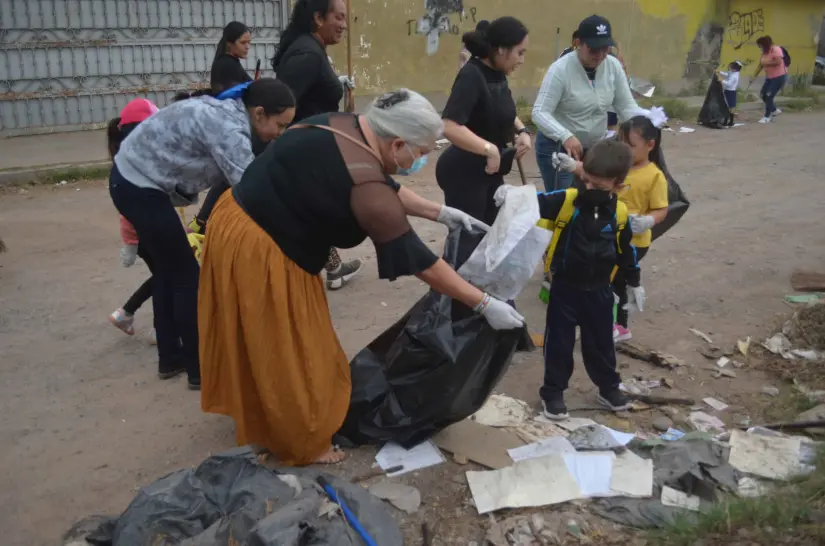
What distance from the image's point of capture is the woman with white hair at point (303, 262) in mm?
2744

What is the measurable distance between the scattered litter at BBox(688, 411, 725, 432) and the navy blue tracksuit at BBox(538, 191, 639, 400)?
42cm

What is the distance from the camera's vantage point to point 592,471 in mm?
3121

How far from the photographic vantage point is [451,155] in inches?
165

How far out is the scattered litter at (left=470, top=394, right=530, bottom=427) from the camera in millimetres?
3623

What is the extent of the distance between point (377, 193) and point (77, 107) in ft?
28.5

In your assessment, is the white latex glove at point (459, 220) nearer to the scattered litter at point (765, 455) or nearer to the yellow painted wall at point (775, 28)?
the scattered litter at point (765, 455)

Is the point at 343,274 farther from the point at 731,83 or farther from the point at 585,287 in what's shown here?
the point at 731,83

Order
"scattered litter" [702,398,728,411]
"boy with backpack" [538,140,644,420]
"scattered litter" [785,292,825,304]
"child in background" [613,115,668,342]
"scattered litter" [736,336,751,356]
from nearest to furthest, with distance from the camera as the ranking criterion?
"boy with backpack" [538,140,644,420] → "scattered litter" [702,398,728,411] → "child in background" [613,115,668,342] → "scattered litter" [736,336,751,356] → "scattered litter" [785,292,825,304]

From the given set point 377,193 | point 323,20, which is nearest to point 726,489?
point 377,193

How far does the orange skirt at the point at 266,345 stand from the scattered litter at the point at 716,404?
76.7 inches

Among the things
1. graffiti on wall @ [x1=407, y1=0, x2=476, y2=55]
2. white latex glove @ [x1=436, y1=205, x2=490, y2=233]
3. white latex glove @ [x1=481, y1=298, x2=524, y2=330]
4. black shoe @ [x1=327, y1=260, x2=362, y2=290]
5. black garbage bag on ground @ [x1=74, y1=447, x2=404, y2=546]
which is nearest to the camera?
black garbage bag on ground @ [x1=74, y1=447, x2=404, y2=546]

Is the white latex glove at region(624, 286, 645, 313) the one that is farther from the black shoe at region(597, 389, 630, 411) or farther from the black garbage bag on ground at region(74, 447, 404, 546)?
the black garbage bag on ground at region(74, 447, 404, 546)

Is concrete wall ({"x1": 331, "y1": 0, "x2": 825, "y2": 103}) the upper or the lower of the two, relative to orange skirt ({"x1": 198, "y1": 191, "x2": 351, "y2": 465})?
upper

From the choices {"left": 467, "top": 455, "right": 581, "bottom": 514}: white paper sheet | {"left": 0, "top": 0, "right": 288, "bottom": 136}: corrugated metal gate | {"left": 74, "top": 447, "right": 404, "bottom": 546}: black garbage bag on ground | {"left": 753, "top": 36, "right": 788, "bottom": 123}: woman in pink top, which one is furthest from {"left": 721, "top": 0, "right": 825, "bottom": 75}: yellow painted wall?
{"left": 74, "top": 447, "right": 404, "bottom": 546}: black garbage bag on ground
